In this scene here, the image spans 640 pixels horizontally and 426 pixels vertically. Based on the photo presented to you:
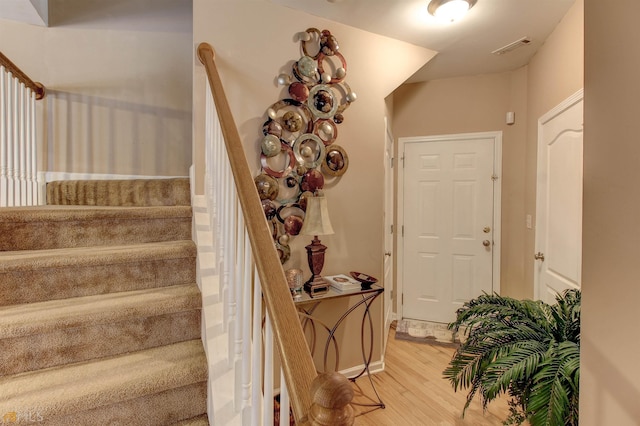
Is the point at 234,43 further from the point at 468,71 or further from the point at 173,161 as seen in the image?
the point at 468,71

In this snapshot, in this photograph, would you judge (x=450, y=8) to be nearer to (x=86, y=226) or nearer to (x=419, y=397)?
(x=86, y=226)

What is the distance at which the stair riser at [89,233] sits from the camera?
4.71 ft

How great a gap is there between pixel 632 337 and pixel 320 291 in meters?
1.52

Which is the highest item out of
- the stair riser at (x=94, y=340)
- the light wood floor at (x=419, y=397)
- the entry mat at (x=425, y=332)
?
the stair riser at (x=94, y=340)

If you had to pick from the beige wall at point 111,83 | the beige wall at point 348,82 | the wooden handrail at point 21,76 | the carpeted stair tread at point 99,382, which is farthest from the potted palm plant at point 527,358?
the wooden handrail at point 21,76

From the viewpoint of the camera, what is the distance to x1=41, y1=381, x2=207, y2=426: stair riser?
1.06 metres

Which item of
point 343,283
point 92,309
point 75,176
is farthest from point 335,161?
point 75,176

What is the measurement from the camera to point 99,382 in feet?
3.60

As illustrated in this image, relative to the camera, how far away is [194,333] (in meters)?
1.40

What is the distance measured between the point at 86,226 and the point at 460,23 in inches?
107

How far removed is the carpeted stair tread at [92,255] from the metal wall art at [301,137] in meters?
0.74

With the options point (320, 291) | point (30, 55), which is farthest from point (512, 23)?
point (30, 55)

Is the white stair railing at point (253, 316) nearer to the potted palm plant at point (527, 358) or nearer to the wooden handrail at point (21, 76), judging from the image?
the potted palm plant at point (527, 358)

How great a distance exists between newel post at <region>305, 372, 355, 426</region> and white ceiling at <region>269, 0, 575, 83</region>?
231cm
